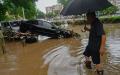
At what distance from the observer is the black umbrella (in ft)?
22.8

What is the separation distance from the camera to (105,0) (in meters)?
7.24

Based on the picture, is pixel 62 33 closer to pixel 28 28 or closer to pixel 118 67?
pixel 28 28

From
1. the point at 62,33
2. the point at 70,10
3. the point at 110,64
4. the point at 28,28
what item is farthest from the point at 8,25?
the point at 70,10

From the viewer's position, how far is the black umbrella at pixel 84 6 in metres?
6.96

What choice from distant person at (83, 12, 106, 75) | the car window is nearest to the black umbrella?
distant person at (83, 12, 106, 75)

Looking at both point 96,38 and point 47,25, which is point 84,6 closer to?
point 96,38

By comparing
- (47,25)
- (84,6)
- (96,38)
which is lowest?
(47,25)

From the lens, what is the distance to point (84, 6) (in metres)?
7.00

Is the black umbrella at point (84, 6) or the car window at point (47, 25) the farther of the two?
the car window at point (47, 25)

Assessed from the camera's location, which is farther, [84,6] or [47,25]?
[47,25]

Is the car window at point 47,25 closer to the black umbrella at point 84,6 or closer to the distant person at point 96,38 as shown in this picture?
the distant person at point 96,38

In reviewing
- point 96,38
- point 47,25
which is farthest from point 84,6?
point 47,25

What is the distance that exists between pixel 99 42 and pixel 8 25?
18.5 m

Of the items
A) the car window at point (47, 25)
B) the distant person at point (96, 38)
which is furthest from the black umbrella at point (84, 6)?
the car window at point (47, 25)
